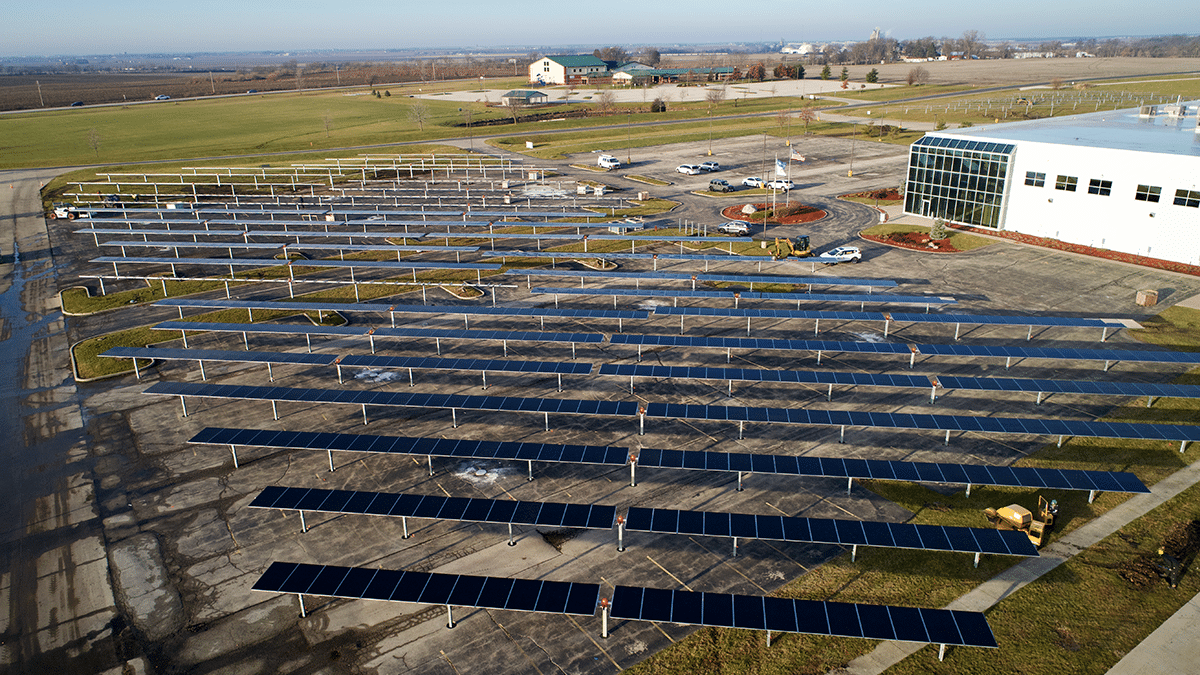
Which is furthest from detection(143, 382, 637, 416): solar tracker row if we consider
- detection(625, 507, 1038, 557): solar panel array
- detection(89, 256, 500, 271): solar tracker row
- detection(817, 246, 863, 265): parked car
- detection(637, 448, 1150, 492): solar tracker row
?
detection(817, 246, 863, 265): parked car

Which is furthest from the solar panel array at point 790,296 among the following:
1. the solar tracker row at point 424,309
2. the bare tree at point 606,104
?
the bare tree at point 606,104

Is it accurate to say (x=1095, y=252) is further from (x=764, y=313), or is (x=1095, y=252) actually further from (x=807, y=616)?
(x=807, y=616)

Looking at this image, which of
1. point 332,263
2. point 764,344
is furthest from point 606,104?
point 764,344

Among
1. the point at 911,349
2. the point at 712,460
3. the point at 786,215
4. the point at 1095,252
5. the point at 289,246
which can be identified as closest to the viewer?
the point at 712,460

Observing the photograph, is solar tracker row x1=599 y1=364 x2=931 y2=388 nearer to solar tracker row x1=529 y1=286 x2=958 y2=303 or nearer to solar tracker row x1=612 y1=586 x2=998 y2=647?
solar tracker row x1=529 y1=286 x2=958 y2=303

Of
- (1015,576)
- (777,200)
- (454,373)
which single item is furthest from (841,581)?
(777,200)

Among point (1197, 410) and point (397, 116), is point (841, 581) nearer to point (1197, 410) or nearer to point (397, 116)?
point (1197, 410)

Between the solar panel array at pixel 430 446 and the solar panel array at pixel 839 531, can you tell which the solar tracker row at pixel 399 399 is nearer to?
the solar panel array at pixel 430 446
